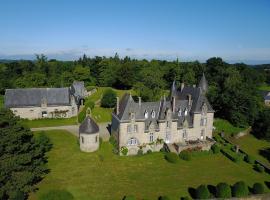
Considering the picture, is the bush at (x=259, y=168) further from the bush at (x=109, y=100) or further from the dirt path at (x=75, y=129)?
the bush at (x=109, y=100)

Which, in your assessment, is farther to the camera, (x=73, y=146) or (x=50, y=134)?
(x=50, y=134)

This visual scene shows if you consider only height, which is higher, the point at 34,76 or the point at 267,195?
the point at 34,76

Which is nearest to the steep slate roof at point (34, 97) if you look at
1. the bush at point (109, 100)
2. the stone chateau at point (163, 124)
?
the bush at point (109, 100)

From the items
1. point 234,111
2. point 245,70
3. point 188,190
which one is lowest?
point 188,190

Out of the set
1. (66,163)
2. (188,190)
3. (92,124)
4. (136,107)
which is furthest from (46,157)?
(188,190)

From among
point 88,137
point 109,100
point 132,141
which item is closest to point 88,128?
point 88,137

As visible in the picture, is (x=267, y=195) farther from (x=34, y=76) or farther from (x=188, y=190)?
(x=34, y=76)
